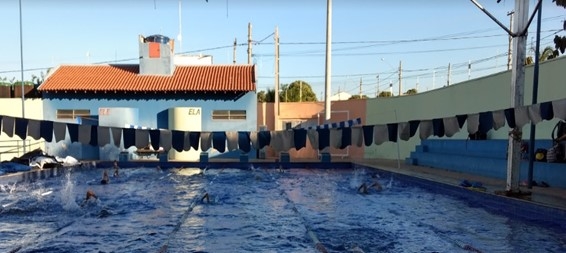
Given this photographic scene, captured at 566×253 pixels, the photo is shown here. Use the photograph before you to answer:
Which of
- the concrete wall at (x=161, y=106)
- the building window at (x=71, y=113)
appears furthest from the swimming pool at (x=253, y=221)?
the building window at (x=71, y=113)

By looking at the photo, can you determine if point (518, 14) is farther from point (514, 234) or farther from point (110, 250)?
point (110, 250)

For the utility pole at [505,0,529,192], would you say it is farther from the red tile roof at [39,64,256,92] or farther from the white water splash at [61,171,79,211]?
the red tile roof at [39,64,256,92]

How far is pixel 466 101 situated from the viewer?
56.6 feet

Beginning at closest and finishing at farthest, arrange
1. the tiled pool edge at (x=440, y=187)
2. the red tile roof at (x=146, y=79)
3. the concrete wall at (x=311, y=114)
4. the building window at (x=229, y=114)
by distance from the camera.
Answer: the tiled pool edge at (x=440, y=187), the red tile roof at (x=146, y=79), the building window at (x=229, y=114), the concrete wall at (x=311, y=114)

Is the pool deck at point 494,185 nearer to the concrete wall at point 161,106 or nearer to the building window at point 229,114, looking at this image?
the concrete wall at point 161,106

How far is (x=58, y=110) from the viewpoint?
23.8m

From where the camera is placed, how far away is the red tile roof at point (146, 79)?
23406 millimetres

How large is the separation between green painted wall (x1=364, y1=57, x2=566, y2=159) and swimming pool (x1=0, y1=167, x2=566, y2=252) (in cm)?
413

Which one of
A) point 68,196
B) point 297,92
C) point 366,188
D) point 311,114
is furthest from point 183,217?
point 297,92

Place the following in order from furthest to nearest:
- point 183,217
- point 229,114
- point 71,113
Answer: point 229,114 < point 71,113 < point 183,217

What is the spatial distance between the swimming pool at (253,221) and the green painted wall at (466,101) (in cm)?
413

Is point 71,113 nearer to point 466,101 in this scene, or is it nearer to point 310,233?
point 466,101

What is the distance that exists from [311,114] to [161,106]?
27.5ft

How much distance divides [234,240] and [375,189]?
7.32m
